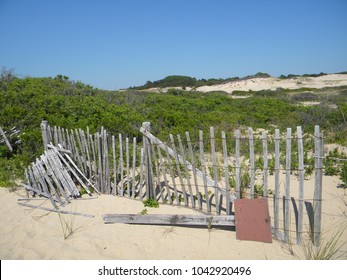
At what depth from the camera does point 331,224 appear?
4.04 metres

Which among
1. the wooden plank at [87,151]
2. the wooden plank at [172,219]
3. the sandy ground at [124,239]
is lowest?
the sandy ground at [124,239]

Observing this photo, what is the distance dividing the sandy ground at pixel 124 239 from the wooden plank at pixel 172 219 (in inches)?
3.3

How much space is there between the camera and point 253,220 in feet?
12.1

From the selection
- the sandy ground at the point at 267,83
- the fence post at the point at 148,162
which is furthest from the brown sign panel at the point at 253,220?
the sandy ground at the point at 267,83

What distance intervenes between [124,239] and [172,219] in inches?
30.0

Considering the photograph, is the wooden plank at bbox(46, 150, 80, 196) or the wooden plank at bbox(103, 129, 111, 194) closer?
the wooden plank at bbox(103, 129, 111, 194)

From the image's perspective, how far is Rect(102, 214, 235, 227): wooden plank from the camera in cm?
392

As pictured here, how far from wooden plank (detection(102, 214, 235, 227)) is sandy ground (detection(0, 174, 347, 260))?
0.27ft

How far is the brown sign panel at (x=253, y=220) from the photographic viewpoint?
364 centimetres

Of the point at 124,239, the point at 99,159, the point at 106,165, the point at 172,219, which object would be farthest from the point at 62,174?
the point at 172,219

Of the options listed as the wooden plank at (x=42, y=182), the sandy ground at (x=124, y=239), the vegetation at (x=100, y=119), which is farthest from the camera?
the vegetation at (x=100, y=119)

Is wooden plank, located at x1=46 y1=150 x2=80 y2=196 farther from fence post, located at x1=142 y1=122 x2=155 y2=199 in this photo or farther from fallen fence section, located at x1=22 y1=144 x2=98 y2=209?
fence post, located at x1=142 y1=122 x2=155 y2=199

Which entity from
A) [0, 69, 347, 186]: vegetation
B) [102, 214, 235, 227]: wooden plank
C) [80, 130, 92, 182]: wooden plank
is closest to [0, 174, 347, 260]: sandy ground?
[102, 214, 235, 227]: wooden plank

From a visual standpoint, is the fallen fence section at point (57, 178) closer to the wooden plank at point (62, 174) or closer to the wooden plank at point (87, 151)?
the wooden plank at point (62, 174)
